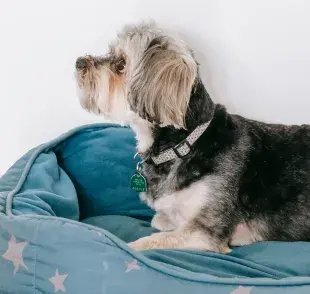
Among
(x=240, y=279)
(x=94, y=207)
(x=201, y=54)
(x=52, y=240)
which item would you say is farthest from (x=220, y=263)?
(x=201, y=54)

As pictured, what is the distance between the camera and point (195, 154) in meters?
1.65

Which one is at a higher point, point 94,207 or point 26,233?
point 26,233

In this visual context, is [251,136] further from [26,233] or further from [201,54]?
[26,233]

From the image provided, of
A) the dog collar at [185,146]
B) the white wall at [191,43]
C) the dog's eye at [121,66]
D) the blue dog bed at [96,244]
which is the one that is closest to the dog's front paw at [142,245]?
the blue dog bed at [96,244]

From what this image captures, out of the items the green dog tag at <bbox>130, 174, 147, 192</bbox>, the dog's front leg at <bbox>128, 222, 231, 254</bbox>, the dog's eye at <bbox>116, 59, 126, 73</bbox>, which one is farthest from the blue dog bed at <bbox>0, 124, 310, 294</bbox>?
the dog's eye at <bbox>116, 59, 126, 73</bbox>

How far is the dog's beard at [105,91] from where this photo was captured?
162cm

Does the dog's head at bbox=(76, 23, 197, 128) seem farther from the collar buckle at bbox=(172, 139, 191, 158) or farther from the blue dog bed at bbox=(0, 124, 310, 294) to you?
the blue dog bed at bbox=(0, 124, 310, 294)

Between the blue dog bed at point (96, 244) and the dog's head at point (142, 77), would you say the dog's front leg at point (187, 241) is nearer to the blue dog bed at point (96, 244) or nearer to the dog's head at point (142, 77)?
the blue dog bed at point (96, 244)

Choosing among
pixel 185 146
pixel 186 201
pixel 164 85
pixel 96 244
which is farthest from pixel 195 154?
pixel 96 244

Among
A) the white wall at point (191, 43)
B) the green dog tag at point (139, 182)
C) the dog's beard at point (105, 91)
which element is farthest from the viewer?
the white wall at point (191, 43)

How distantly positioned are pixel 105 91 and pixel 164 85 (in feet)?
0.72

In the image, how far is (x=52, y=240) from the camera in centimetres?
143

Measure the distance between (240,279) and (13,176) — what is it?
93cm

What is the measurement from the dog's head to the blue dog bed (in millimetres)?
377
